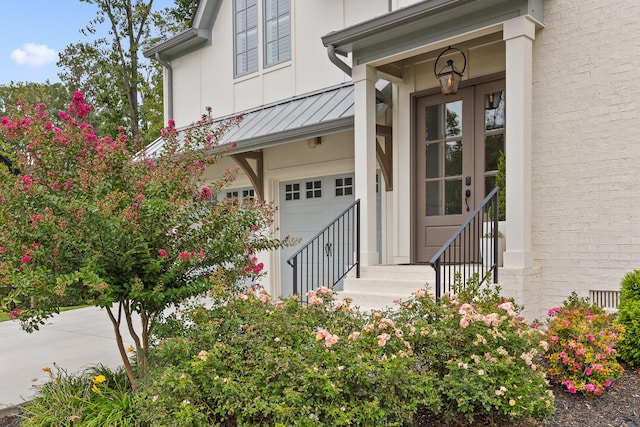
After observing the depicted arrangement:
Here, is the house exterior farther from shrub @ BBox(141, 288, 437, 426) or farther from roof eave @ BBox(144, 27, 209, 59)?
shrub @ BBox(141, 288, 437, 426)

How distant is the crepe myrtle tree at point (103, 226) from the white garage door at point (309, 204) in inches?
168

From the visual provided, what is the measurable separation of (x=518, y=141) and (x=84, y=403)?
421cm

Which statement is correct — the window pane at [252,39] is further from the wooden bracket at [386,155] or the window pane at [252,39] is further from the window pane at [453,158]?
the window pane at [453,158]

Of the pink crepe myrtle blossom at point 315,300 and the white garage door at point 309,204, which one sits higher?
the white garage door at point 309,204

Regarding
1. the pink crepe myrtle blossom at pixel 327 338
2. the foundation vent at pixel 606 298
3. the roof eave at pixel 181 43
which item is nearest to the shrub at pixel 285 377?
the pink crepe myrtle blossom at pixel 327 338

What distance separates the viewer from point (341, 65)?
6387 millimetres

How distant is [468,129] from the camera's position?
630 cm

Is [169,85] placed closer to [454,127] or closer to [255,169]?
[255,169]

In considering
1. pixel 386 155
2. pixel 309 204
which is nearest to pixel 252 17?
pixel 309 204

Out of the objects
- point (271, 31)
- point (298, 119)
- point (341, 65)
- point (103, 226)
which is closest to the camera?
point (103, 226)

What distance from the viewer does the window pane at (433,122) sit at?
6598mm

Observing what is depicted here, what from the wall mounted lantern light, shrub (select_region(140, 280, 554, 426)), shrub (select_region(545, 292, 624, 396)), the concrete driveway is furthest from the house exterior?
the concrete driveway

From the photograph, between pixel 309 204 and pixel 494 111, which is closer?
pixel 494 111

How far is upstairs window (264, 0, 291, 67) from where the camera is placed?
869 centimetres
